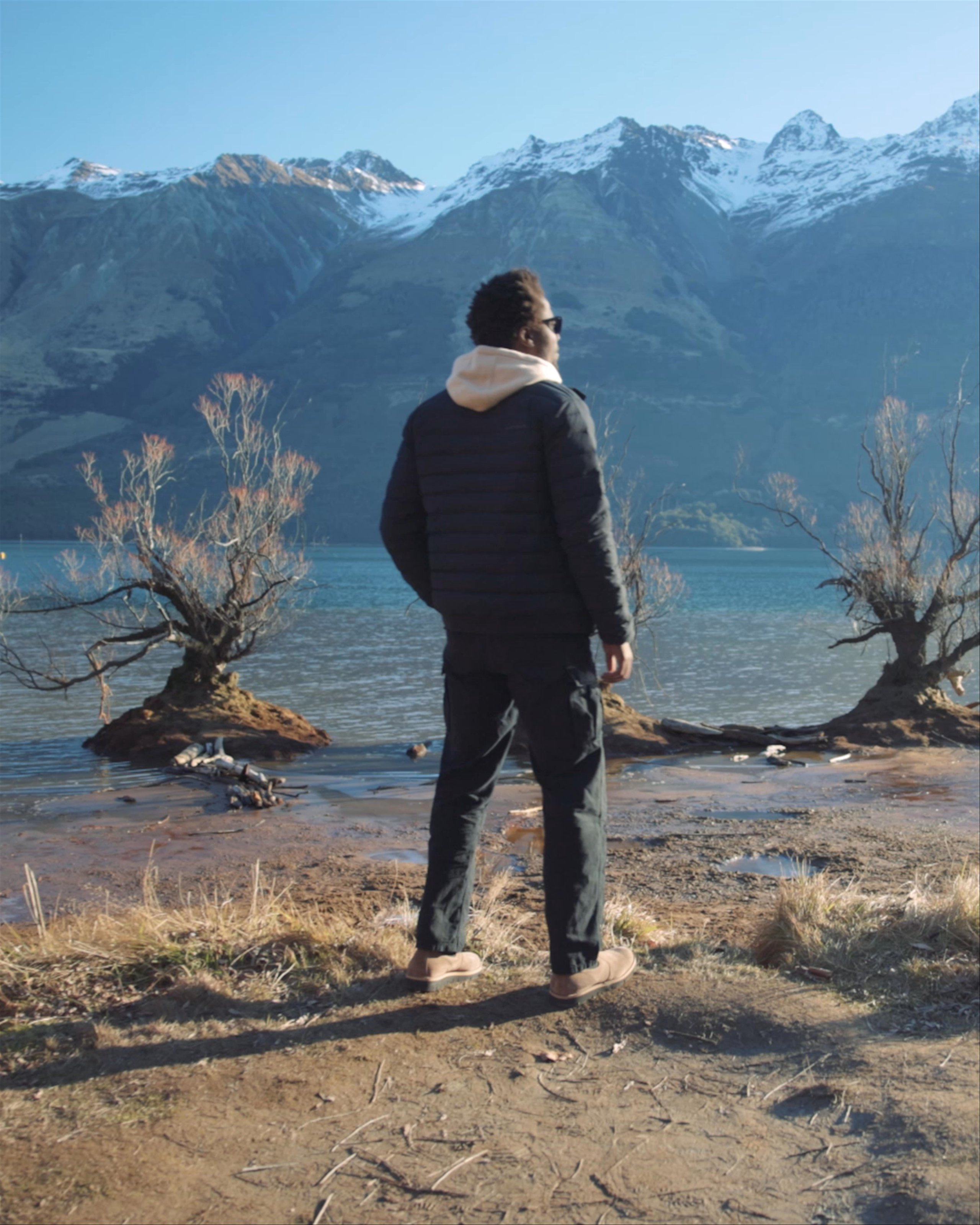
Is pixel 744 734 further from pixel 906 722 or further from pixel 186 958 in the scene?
pixel 186 958

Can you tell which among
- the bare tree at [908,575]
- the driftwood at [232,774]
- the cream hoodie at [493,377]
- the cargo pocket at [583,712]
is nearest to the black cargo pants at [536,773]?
the cargo pocket at [583,712]

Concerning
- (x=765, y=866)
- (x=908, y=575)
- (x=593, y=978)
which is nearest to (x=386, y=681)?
(x=908, y=575)

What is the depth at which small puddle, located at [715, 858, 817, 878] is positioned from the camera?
746 cm

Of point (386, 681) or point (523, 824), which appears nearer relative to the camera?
point (523, 824)

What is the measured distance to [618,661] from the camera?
3.51 metres

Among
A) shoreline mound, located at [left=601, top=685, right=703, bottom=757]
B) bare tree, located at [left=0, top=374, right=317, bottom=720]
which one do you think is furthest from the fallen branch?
bare tree, located at [left=0, top=374, right=317, bottom=720]

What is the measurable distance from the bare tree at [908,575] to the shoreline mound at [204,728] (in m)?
8.35

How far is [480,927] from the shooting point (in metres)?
4.14

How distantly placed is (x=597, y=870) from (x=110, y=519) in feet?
46.5

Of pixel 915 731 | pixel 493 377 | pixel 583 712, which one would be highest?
pixel 493 377

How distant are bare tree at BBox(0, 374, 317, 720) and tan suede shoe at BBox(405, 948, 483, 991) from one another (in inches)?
510

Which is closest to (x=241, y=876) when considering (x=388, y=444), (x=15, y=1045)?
(x=15, y=1045)

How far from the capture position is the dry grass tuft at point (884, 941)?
364cm

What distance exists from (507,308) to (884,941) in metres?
2.64
